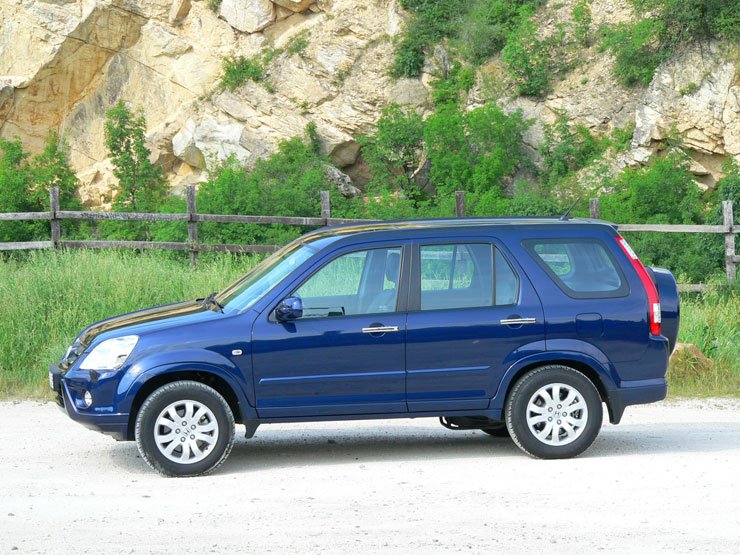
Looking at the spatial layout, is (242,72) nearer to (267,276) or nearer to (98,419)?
(267,276)

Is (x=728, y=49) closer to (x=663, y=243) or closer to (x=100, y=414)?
(x=663, y=243)

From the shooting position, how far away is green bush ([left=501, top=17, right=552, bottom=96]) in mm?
40000

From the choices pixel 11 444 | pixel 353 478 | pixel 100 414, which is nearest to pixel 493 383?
pixel 353 478

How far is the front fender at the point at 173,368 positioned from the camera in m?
7.64

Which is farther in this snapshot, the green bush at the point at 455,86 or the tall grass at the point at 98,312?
the green bush at the point at 455,86

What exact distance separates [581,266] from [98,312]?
7.36 metres

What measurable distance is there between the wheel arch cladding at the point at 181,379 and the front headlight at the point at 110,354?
0.25 meters

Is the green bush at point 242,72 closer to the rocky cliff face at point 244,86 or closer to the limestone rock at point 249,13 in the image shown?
the rocky cliff face at point 244,86

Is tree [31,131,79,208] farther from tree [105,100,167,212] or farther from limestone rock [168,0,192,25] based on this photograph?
limestone rock [168,0,192,25]

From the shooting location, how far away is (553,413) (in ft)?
26.5

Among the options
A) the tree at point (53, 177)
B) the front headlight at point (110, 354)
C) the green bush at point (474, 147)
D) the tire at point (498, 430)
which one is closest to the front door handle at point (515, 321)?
the tire at point (498, 430)

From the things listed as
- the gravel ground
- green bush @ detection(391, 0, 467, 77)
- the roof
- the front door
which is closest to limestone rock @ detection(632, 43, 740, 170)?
green bush @ detection(391, 0, 467, 77)

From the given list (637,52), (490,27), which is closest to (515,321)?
(637,52)

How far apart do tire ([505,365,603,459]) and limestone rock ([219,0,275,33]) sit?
126 ft
